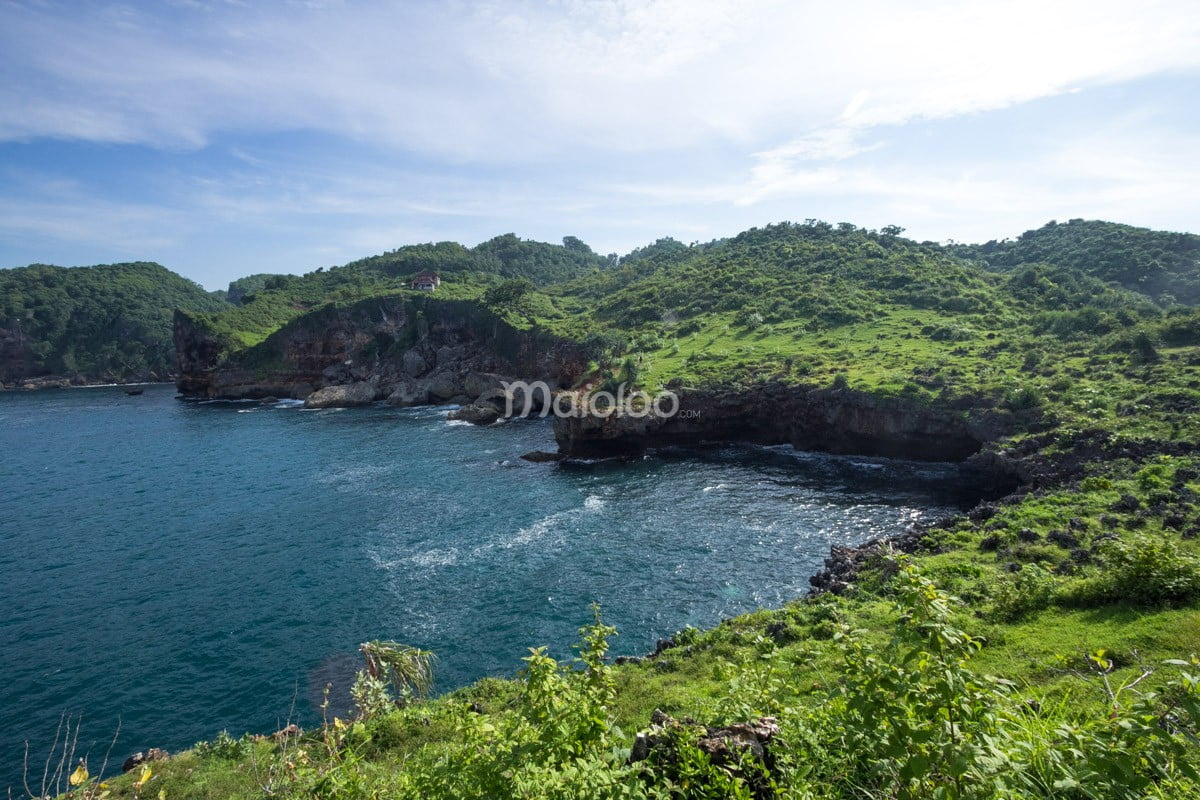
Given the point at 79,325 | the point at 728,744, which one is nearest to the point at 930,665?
the point at 728,744

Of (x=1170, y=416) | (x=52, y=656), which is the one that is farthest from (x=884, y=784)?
(x=1170, y=416)

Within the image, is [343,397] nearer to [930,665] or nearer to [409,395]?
[409,395]

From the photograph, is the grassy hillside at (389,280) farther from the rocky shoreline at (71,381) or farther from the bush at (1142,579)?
the bush at (1142,579)

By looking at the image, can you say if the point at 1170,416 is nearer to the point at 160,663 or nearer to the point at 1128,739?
the point at 1128,739

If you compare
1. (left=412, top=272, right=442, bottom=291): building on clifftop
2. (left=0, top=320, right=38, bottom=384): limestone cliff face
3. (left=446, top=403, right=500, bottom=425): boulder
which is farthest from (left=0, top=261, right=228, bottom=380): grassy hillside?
(left=446, top=403, right=500, bottom=425): boulder

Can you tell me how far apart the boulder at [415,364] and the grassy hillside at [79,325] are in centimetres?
8873

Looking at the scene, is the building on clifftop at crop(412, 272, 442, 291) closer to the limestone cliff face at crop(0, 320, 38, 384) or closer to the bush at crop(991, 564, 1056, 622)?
the limestone cliff face at crop(0, 320, 38, 384)

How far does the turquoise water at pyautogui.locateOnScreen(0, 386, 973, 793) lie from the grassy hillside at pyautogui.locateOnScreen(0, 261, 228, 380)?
106242 millimetres

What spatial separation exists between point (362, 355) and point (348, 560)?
81948 mm

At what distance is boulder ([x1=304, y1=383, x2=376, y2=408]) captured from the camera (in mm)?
90062

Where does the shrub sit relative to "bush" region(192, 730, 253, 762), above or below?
above

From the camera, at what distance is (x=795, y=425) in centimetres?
5166

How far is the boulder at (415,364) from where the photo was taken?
321ft

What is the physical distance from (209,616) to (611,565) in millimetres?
19474
